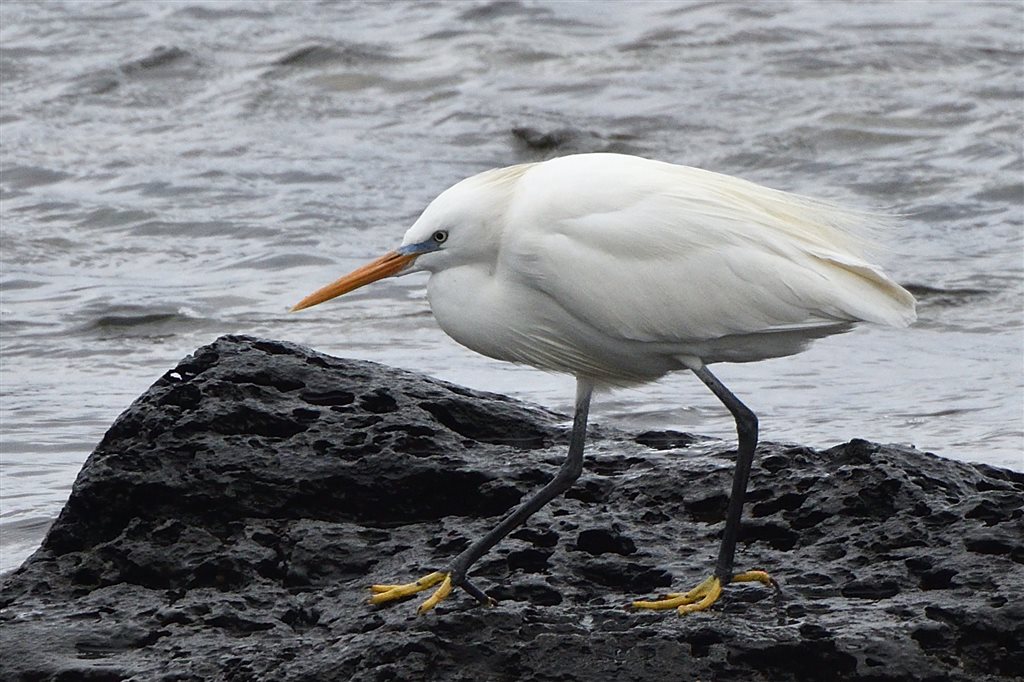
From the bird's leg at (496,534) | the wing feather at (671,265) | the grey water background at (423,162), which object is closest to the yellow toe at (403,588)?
the bird's leg at (496,534)

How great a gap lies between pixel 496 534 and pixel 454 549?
9.5 inches

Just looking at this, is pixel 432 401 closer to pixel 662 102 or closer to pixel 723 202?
pixel 723 202

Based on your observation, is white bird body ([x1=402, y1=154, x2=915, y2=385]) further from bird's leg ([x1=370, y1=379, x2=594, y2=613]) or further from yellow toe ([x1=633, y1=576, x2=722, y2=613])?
yellow toe ([x1=633, y1=576, x2=722, y2=613])

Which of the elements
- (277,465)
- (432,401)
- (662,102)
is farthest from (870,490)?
(662,102)

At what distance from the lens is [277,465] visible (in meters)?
4.76

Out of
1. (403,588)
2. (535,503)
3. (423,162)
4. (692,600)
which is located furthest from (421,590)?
(423,162)

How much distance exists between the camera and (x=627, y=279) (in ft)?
14.4

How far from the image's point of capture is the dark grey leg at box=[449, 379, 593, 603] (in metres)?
4.30

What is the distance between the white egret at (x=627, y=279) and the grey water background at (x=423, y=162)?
460 mm

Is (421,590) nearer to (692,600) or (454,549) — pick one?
(454,549)

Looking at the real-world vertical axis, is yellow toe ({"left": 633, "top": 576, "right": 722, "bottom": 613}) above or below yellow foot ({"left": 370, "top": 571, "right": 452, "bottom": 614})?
below

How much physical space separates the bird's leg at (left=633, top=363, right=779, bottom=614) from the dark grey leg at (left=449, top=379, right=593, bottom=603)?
1.20 feet

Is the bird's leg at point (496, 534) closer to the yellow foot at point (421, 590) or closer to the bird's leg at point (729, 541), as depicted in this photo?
the yellow foot at point (421, 590)

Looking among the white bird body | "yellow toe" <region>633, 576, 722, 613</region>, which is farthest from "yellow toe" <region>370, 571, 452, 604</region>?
the white bird body
